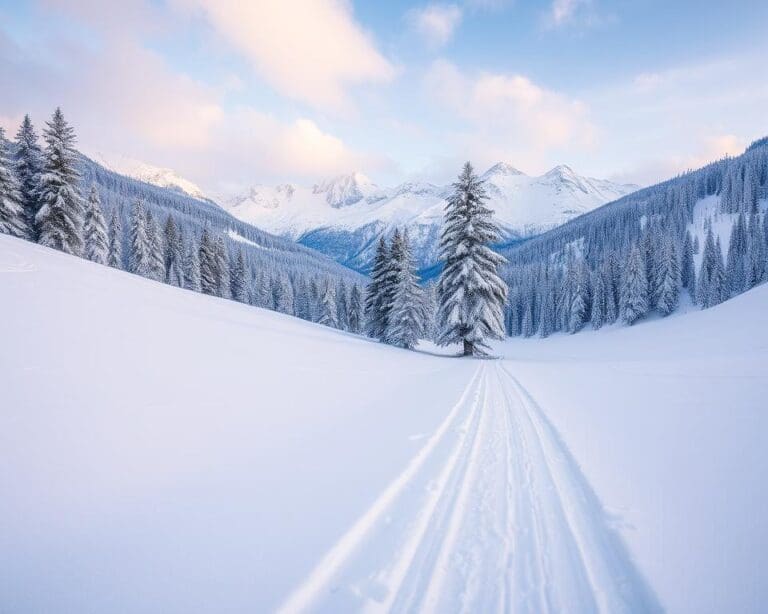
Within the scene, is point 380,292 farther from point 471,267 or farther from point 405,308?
point 471,267

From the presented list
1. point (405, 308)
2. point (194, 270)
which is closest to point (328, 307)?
point (194, 270)

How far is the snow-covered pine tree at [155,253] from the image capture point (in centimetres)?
4194

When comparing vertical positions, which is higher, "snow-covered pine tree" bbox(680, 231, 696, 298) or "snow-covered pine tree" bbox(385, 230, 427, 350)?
"snow-covered pine tree" bbox(680, 231, 696, 298)

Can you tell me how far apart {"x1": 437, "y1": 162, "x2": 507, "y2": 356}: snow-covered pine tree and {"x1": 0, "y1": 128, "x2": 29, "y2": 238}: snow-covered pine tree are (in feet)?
101

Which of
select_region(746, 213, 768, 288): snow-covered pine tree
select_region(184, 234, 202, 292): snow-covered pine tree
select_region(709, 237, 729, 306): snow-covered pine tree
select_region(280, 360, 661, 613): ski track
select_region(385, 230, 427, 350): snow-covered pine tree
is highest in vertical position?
select_region(746, 213, 768, 288): snow-covered pine tree

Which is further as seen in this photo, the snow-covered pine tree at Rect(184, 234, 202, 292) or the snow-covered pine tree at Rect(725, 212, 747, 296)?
the snow-covered pine tree at Rect(725, 212, 747, 296)

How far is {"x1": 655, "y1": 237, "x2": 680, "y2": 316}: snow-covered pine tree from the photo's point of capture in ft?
189

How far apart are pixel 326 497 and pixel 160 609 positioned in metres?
1.94

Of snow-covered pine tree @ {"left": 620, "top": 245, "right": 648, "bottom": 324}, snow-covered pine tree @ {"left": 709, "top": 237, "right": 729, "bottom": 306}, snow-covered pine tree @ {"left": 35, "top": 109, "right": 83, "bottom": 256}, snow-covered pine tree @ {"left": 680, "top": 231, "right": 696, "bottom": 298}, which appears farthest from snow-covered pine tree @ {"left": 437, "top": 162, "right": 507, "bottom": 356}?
snow-covered pine tree @ {"left": 680, "top": 231, "right": 696, "bottom": 298}

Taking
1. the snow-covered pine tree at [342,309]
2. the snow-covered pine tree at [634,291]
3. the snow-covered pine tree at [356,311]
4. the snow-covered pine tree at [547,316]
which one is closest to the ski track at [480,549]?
the snow-covered pine tree at [356,311]

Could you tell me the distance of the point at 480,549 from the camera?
346 cm

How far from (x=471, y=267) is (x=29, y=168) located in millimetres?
36186

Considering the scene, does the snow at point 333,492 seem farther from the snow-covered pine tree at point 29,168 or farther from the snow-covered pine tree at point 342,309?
the snow-covered pine tree at point 342,309

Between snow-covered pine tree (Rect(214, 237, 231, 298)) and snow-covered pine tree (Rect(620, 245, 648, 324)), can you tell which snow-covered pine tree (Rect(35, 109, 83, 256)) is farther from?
snow-covered pine tree (Rect(620, 245, 648, 324))
